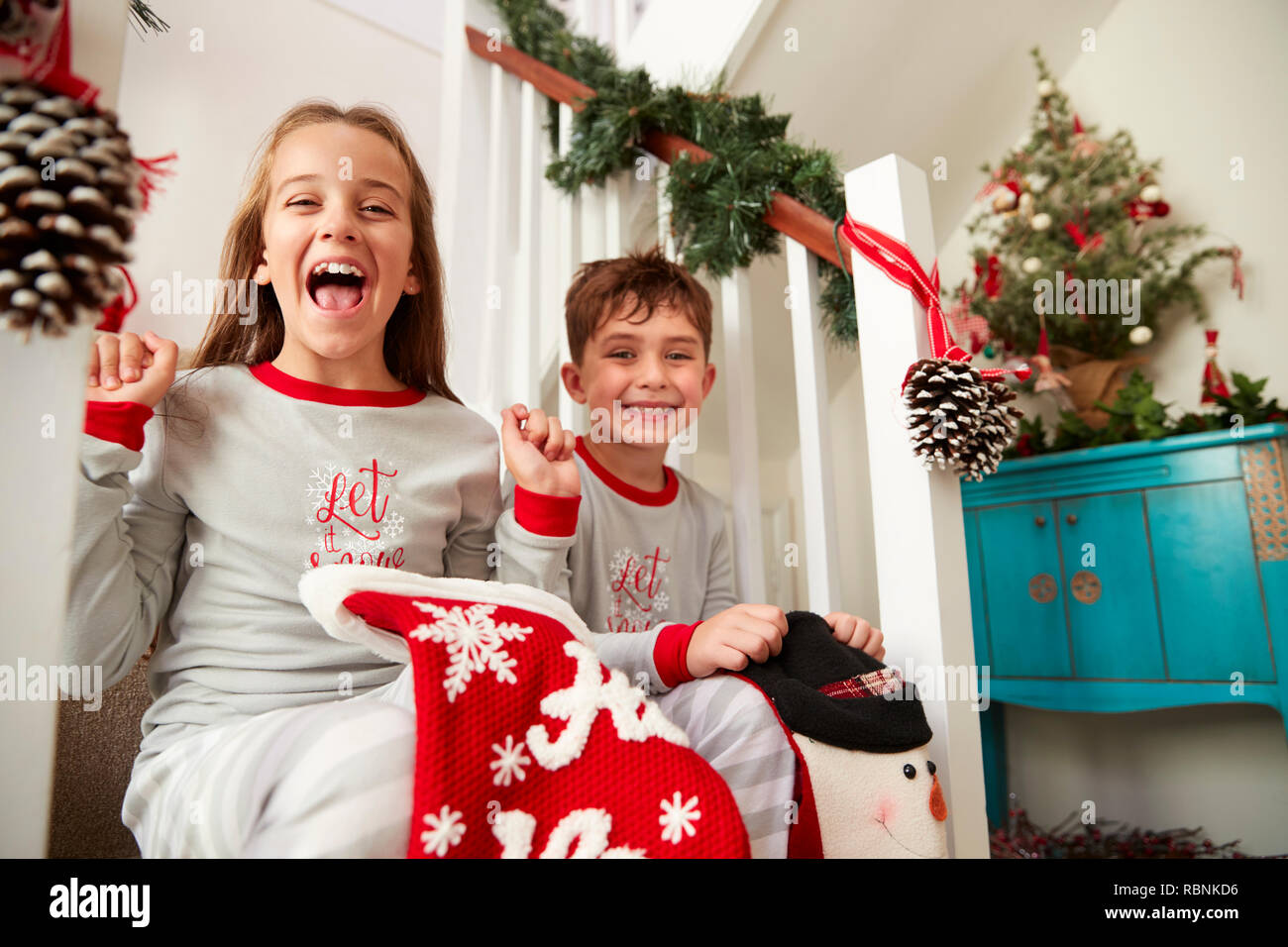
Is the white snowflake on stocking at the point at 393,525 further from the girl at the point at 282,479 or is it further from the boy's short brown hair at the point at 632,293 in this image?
the boy's short brown hair at the point at 632,293

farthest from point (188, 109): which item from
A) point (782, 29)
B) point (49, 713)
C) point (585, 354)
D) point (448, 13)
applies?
point (49, 713)

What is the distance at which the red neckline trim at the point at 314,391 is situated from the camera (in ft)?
2.45

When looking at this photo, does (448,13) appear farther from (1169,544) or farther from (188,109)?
(1169,544)

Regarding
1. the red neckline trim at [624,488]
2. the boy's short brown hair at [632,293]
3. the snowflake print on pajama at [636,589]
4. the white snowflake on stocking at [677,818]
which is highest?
the boy's short brown hair at [632,293]

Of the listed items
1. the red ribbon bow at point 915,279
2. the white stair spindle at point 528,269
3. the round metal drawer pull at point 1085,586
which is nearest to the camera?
the red ribbon bow at point 915,279

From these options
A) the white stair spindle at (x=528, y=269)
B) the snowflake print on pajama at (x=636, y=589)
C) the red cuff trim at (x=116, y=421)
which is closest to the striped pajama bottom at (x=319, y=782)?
the red cuff trim at (x=116, y=421)

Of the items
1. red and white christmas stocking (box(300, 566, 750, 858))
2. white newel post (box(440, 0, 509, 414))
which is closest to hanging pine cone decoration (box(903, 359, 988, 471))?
red and white christmas stocking (box(300, 566, 750, 858))

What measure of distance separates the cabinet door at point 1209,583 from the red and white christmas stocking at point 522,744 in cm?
127

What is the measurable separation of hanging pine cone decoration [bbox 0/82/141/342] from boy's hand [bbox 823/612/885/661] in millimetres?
638

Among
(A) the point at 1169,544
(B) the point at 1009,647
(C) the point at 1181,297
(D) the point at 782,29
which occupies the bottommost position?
(B) the point at 1009,647
